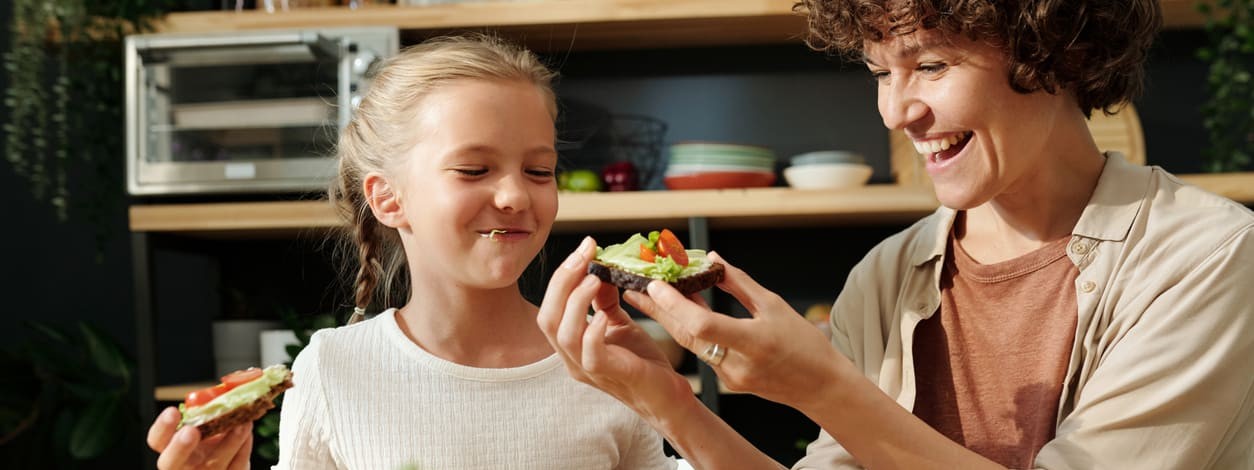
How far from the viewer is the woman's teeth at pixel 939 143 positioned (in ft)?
4.34

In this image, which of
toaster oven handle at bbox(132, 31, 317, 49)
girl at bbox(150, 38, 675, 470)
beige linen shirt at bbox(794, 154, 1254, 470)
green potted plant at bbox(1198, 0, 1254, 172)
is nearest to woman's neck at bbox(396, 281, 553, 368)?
girl at bbox(150, 38, 675, 470)

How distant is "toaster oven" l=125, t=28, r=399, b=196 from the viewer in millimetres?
3111

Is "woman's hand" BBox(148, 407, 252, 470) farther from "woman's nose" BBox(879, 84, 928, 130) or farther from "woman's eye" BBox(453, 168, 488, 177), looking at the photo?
"woman's nose" BBox(879, 84, 928, 130)

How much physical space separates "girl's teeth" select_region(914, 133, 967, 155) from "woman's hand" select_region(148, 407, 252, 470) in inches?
33.5

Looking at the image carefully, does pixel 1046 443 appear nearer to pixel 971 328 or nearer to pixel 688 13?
pixel 971 328

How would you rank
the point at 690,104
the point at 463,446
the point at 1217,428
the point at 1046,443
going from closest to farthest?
the point at 1217,428, the point at 1046,443, the point at 463,446, the point at 690,104

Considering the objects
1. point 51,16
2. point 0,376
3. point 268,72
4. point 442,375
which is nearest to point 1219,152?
point 442,375

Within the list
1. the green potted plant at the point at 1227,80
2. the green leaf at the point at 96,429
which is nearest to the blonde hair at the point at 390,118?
the green leaf at the point at 96,429

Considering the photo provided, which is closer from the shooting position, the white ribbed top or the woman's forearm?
the woman's forearm

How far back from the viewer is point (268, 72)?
127 inches

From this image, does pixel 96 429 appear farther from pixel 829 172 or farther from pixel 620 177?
pixel 829 172

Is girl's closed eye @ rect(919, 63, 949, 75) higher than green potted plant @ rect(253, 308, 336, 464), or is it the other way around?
girl's closed eye @ rect(919, 63, 949, 75)

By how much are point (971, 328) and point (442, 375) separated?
719 millimetres

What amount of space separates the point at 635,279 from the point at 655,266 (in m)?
0.04
